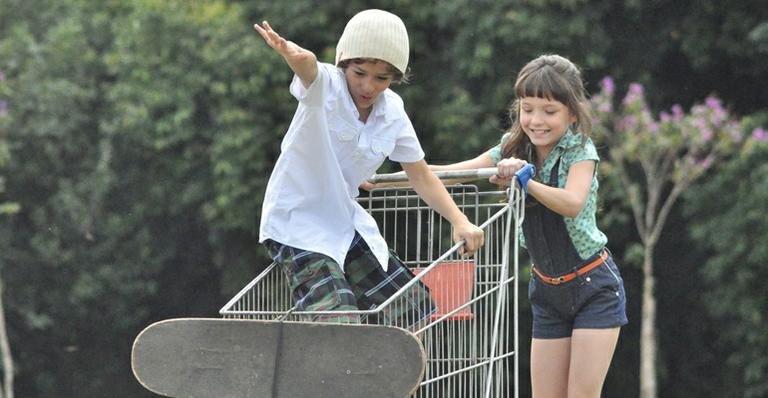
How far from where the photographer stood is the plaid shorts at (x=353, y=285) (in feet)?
13.5

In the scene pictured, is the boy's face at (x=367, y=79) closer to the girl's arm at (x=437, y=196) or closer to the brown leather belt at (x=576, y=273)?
the girl's arm at (x=437, y=196)

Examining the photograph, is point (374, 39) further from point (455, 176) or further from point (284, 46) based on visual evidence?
point (455, 176)

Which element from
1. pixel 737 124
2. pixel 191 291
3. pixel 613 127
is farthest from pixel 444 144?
pixel 191 291

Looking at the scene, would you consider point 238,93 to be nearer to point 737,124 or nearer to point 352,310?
point 737,124

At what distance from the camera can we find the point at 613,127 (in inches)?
597

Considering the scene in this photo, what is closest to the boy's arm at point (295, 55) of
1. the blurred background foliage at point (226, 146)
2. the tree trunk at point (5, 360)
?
the blurred background foliage at point (226, 146)

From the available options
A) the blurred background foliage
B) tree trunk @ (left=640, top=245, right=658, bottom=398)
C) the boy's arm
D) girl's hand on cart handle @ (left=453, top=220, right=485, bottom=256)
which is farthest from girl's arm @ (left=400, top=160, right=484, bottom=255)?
tree trunk @ (left=640, top=245, right=658, bottom=398)

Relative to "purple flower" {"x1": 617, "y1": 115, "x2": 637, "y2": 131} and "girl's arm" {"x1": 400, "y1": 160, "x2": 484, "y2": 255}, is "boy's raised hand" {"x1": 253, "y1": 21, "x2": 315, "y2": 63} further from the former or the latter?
"purple flower" {"x1": 617, "y1": 115, "x2": 637, "y2": 131}

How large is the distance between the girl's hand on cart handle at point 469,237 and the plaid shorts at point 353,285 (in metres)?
0.19

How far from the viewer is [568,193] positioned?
4242mm

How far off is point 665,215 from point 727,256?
4.19ft

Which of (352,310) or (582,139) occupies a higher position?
(582,139)

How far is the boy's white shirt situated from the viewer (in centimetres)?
407

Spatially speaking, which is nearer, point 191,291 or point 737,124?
point 737,124
